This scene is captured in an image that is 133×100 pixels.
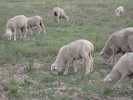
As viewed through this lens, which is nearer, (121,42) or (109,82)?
(109,82)

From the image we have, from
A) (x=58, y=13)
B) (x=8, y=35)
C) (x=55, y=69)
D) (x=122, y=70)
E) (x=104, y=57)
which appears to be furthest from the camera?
(x=58, y=13)

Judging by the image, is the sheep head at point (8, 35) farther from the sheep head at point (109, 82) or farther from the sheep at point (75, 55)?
the sheep head at point (109, 82)

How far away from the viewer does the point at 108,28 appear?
60.8ft

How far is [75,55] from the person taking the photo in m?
10.5

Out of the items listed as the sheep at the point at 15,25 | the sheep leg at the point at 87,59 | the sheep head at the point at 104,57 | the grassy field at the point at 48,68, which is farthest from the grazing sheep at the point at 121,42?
the sheep at the point at 15,25

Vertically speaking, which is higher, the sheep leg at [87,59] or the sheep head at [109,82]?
the sheep leg at [87,59]

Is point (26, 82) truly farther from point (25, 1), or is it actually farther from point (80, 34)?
point (25, 1)

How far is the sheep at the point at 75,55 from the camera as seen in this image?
1036 centimetres

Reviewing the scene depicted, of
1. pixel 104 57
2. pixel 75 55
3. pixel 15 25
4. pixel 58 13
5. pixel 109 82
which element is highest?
pixel 58 13

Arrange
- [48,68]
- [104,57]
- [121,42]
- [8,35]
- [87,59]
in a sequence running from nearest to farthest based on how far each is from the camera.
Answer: [87,59], [121,42], [48,68], [104,57], [8,35]

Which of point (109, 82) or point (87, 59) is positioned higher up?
point (87, 59)

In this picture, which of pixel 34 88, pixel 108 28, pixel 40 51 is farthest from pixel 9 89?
pixel 108 28

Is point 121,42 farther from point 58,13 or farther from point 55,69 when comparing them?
point 58,13

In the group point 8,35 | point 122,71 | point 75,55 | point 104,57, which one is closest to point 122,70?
point 122,71
